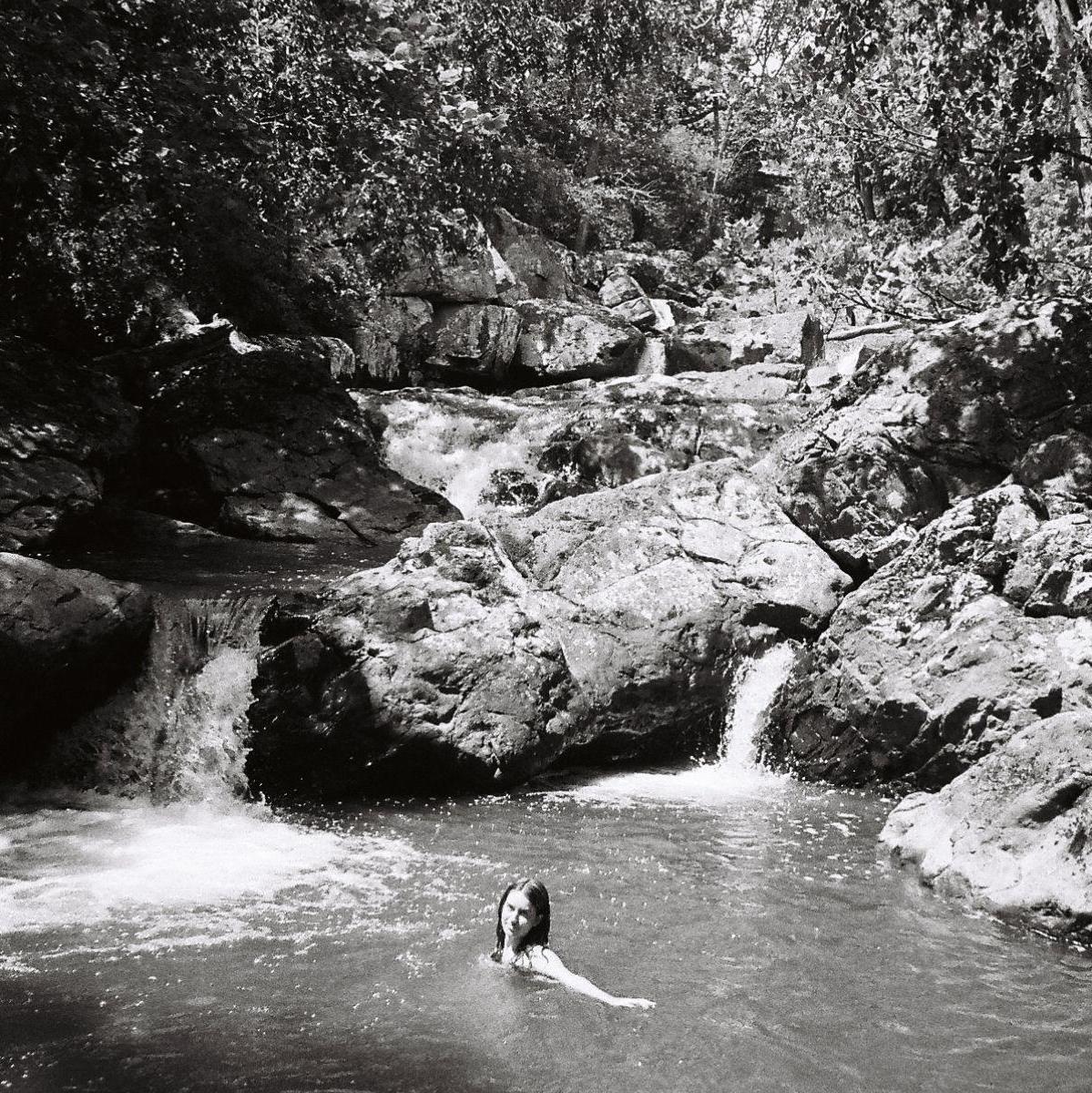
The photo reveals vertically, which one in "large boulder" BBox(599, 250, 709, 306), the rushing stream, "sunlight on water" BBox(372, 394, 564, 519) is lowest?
the rushing stream

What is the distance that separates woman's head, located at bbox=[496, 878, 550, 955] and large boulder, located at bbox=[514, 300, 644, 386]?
1629cm

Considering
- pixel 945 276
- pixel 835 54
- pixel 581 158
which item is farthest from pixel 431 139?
pixel 581 158

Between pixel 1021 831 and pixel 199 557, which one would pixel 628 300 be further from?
pixel 1021 831

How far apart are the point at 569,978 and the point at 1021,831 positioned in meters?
2.91

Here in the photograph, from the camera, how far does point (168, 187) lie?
1281 centimetres

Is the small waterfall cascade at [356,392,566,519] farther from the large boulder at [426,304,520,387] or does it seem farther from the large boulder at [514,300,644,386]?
the large boulder at [514,300,644,386]

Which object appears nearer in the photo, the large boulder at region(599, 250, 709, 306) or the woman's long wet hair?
the woman's long wet hair

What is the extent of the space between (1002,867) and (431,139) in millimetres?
9597

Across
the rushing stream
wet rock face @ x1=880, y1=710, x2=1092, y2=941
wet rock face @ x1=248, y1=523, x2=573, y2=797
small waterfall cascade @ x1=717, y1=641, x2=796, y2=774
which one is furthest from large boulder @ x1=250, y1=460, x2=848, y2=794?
wet rock face @ x1=880, y1=710, x2=1092, y2=941

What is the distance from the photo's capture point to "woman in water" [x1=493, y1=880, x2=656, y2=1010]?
5148mm

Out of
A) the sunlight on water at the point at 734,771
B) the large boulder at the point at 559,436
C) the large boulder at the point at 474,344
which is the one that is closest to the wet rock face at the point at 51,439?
the large boulder at the point at 559,436

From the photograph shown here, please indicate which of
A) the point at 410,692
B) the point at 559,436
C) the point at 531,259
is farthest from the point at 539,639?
the point at 531,259

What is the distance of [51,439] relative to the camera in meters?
12.0

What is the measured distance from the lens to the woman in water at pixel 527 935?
16.9ft
